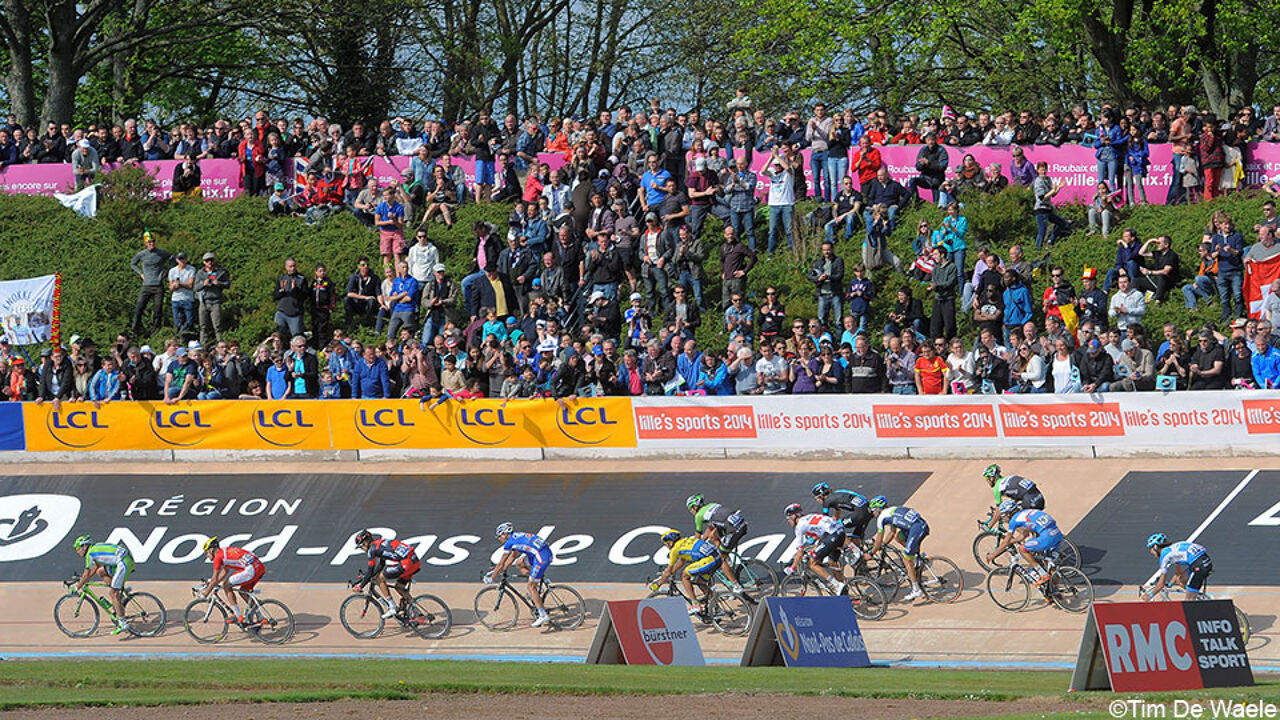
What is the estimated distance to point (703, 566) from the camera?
2183 cm

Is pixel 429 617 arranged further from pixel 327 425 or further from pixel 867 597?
pixel 327 425

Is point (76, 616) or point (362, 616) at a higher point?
point (76, 616)

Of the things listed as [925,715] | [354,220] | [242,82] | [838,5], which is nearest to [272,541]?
[354,220]

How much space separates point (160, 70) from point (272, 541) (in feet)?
109

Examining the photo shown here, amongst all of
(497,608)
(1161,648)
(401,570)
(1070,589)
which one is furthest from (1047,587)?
(401,570)

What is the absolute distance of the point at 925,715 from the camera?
14352mm

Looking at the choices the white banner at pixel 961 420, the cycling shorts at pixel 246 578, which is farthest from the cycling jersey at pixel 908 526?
the cycling shorts at pixel 246 578

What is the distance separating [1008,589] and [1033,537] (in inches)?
34.8

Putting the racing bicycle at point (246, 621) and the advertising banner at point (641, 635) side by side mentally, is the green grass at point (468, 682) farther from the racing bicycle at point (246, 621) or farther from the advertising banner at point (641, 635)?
the racing bicycle at point (246, 621)

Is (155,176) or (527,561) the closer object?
(527,561)

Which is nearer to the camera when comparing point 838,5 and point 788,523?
point 788,523

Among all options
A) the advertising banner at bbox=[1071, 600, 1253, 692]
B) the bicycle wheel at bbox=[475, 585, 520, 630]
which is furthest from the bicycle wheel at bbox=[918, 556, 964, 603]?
the advertising banner at bbox=[1071, 600, 1253, 692]

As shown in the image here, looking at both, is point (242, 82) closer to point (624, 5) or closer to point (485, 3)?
point (485, 3)

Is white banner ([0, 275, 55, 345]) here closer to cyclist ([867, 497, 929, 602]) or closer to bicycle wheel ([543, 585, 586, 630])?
bicycle wheel ([543, 585, 586, 630])
